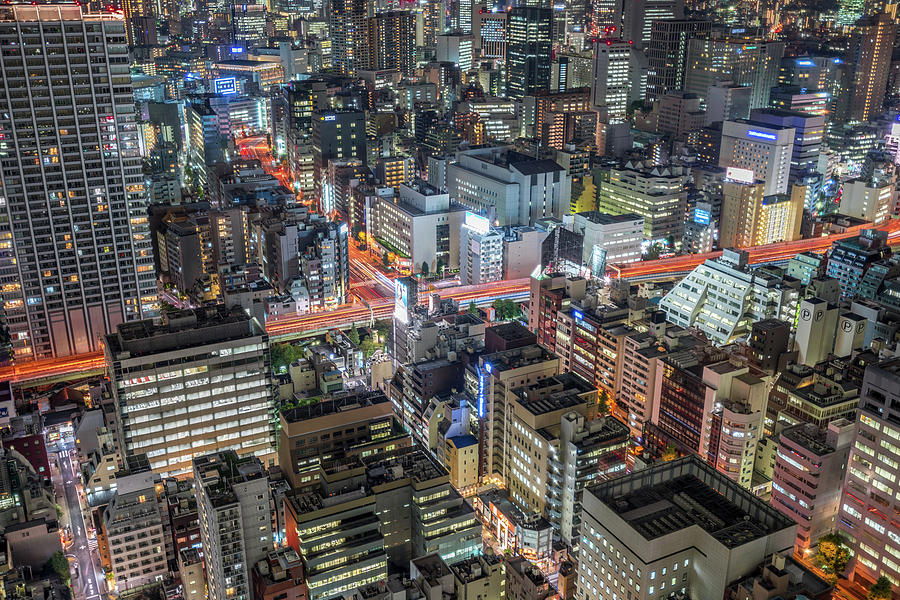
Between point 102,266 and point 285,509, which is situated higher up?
point 102,266

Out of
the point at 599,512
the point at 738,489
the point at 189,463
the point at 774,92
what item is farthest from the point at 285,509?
the point at 774,92

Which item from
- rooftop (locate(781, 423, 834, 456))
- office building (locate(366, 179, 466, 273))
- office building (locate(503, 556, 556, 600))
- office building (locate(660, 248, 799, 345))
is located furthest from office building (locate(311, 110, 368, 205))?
office building (locate(503, 556, 556, 600))

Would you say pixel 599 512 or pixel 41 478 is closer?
pixel 599 512

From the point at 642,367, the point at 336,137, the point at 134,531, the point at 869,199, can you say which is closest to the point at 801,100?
the point at 869,199

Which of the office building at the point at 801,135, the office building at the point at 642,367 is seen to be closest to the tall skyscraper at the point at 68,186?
the office building at the point at 642,367

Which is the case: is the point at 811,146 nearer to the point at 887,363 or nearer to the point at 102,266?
the point at 887,363
